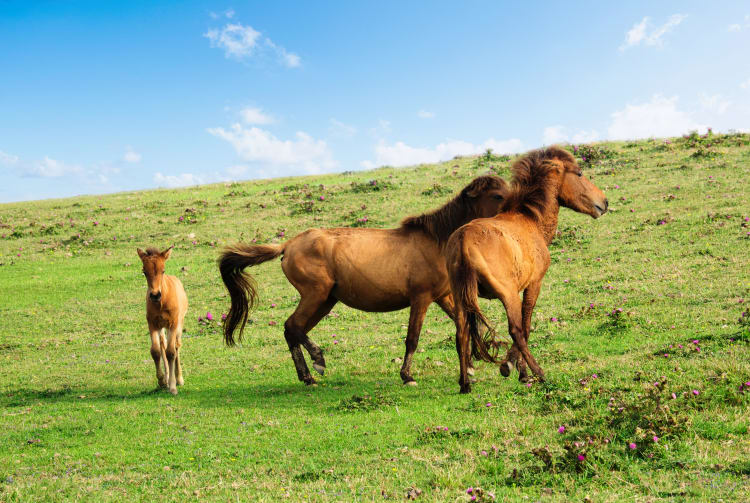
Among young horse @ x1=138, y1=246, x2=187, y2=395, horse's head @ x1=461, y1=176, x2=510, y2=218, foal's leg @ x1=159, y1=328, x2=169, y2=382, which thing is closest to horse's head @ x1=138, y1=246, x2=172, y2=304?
young horse @ x1=138, y1=246, x2=187, y2=395

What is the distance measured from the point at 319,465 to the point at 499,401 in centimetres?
241

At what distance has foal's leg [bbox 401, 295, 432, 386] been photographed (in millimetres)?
8789

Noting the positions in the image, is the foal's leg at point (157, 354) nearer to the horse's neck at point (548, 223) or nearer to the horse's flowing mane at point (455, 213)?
the horse's flowing mane at point (455, 213)

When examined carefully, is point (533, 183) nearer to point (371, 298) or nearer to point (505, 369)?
point (505, 369)

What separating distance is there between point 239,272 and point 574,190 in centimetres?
594

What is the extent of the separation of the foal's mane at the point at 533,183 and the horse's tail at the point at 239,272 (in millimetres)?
4146

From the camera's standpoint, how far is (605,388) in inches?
264

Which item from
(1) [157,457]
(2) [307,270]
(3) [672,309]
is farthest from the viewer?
(3) [672,309]

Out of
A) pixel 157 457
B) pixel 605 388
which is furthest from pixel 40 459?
pixel 605 388

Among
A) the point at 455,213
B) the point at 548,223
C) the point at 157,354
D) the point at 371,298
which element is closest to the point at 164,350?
the point at 157,354

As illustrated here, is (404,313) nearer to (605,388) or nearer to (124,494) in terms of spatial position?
(605,388)

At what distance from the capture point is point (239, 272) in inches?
421

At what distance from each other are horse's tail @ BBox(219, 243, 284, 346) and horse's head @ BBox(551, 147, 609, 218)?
482 centimetres

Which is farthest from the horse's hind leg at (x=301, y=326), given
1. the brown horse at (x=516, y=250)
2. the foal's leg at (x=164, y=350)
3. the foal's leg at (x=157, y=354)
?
the brown horse at (x=516, y=250)
